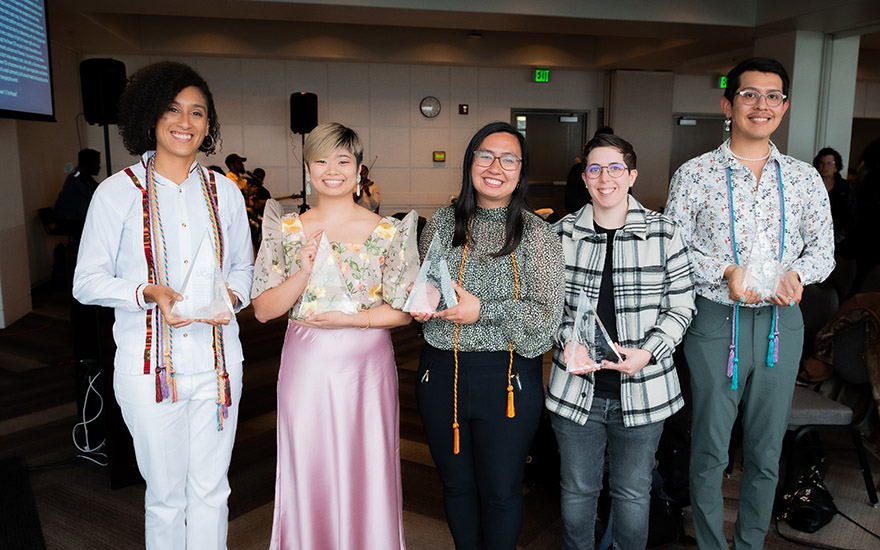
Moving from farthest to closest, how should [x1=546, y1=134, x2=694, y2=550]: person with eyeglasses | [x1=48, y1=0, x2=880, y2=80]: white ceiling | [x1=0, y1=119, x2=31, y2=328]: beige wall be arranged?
[x1=48, y1=0, x2=880, y2=80]: white ceiling
[x1=0, y1=119, x2=31, y2=328]: beige wall
[x1=546, y1=134, x2=694, y2=550]: person with eyeglasses

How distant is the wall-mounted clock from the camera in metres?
10.7

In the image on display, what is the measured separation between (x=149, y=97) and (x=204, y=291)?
0.62 m

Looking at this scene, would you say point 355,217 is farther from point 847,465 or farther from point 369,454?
point 847,465

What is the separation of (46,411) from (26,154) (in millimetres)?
4803

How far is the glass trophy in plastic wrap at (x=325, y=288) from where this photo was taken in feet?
6.08

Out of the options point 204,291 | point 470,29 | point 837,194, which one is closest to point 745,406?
point 204,291

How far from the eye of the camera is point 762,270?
2041 millimetres

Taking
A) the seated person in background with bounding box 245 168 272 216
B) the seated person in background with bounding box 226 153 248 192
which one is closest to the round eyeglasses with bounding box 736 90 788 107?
the seated person in background with bounding box 245 168 272 216

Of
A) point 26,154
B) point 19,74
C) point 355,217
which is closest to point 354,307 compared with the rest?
point 355,217

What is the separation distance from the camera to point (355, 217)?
2031 millimetres

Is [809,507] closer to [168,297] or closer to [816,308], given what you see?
[816,308]

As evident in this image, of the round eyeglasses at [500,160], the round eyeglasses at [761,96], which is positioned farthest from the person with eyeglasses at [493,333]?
the round eyeglasses at [761,96]

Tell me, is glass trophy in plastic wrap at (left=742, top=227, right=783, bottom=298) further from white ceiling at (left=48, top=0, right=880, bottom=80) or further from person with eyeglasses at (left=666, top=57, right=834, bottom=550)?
white ceiling at (left=48, top=0, right=880, bottom=80)

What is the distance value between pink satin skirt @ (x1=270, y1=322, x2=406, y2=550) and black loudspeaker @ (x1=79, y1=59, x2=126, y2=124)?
10.2 feet
